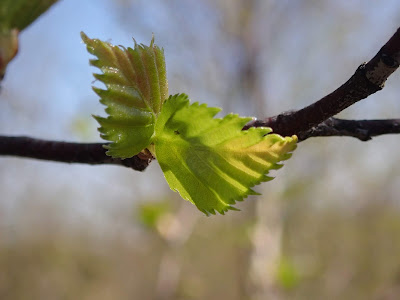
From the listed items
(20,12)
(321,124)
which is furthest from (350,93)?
(20,12)

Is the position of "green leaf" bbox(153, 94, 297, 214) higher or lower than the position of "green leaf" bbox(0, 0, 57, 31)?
lower

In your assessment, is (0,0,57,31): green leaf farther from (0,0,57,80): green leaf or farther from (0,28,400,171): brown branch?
(0,28,400,171): brown branch

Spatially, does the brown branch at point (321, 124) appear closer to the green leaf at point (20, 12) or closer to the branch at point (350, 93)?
the branch at point (350, 93)

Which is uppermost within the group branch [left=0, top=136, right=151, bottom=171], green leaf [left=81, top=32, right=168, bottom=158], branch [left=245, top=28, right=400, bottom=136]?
branch [left=0, top=136, right=151, bottom=171]

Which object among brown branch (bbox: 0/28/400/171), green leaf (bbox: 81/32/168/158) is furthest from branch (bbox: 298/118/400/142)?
green leaf (bbox: 81/32/168/158)

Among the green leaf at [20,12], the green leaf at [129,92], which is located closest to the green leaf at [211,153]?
the green leaf at [129,92]

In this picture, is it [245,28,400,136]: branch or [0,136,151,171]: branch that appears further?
[0,136,151,171]: branch
